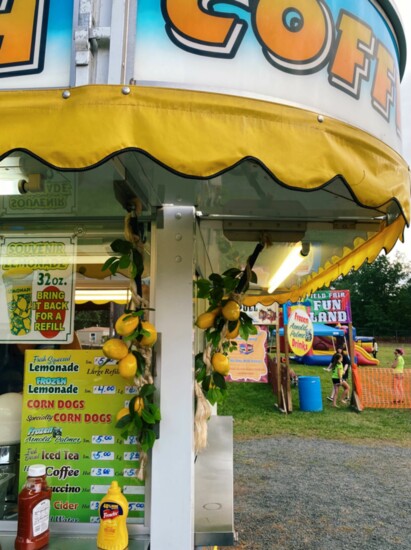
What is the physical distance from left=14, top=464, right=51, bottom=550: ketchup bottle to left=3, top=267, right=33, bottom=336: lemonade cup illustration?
0.75 meters

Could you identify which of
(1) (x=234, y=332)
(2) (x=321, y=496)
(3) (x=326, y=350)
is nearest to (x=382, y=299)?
(3) (x=326, y=350)

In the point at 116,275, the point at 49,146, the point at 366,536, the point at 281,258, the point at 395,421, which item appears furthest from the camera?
the point at 395,421

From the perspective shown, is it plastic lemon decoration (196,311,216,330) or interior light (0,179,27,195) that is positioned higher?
interior light (0,179,27,195)

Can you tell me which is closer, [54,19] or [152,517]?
[54,19]

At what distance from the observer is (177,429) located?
2111 mm

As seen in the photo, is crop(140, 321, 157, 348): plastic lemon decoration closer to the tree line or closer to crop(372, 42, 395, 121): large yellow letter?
crop(372, 42, 395, 121): large yellow letter

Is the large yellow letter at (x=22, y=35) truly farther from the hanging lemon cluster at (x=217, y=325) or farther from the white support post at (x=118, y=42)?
the hanging lemon cluster at (x=217, y=325)

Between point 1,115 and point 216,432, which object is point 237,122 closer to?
point 1,115

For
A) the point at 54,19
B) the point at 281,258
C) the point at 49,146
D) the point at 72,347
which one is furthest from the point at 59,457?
the point at 281,258

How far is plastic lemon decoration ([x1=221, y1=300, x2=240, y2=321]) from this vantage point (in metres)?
2.23

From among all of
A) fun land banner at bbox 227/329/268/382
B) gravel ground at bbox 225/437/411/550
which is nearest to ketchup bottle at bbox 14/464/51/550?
gravel ground at bbox 225/437/411/550

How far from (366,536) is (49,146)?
5.09 meters

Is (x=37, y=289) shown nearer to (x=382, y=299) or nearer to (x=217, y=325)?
(x=217, y=325)

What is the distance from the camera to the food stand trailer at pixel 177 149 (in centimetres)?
144
